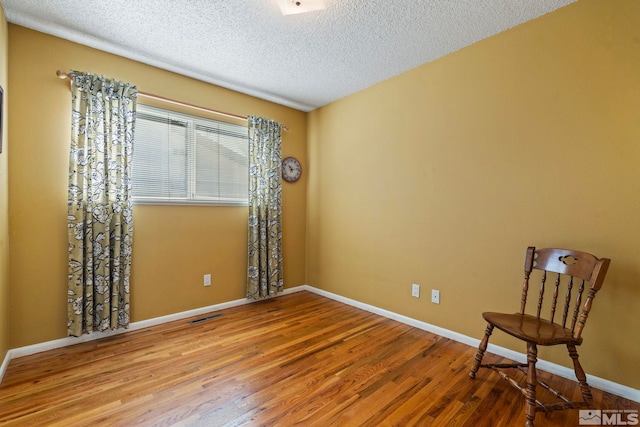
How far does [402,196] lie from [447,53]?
1.30 metres

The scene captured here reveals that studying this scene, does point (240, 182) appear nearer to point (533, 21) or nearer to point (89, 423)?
point (89, 423)

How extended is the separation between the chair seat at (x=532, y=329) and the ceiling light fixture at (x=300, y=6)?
7.47ft

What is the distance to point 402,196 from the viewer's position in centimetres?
289

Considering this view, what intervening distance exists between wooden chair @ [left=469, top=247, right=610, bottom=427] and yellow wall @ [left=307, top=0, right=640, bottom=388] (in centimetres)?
18

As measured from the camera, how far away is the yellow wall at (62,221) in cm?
215

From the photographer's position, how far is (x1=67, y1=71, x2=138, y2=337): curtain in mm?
2268

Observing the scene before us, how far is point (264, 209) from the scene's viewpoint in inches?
135

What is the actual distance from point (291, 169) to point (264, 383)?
257 cm

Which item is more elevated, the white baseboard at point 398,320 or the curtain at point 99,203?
the curtain at point 99,203

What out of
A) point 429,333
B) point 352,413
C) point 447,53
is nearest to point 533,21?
point 447,53

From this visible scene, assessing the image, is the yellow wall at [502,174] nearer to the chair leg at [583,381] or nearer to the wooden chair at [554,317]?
the wooden chair at [554,317]

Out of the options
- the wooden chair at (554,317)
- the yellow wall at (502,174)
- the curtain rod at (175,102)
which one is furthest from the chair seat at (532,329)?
the curtain rod at (175,102)

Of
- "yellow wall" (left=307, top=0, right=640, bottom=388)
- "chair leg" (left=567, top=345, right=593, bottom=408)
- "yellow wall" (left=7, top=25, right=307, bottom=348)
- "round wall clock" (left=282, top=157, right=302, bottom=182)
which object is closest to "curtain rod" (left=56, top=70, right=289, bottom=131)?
"yellow wall" (left=7, top=25, right=307, bottom=348)

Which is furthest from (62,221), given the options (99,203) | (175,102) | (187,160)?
(175,102)
